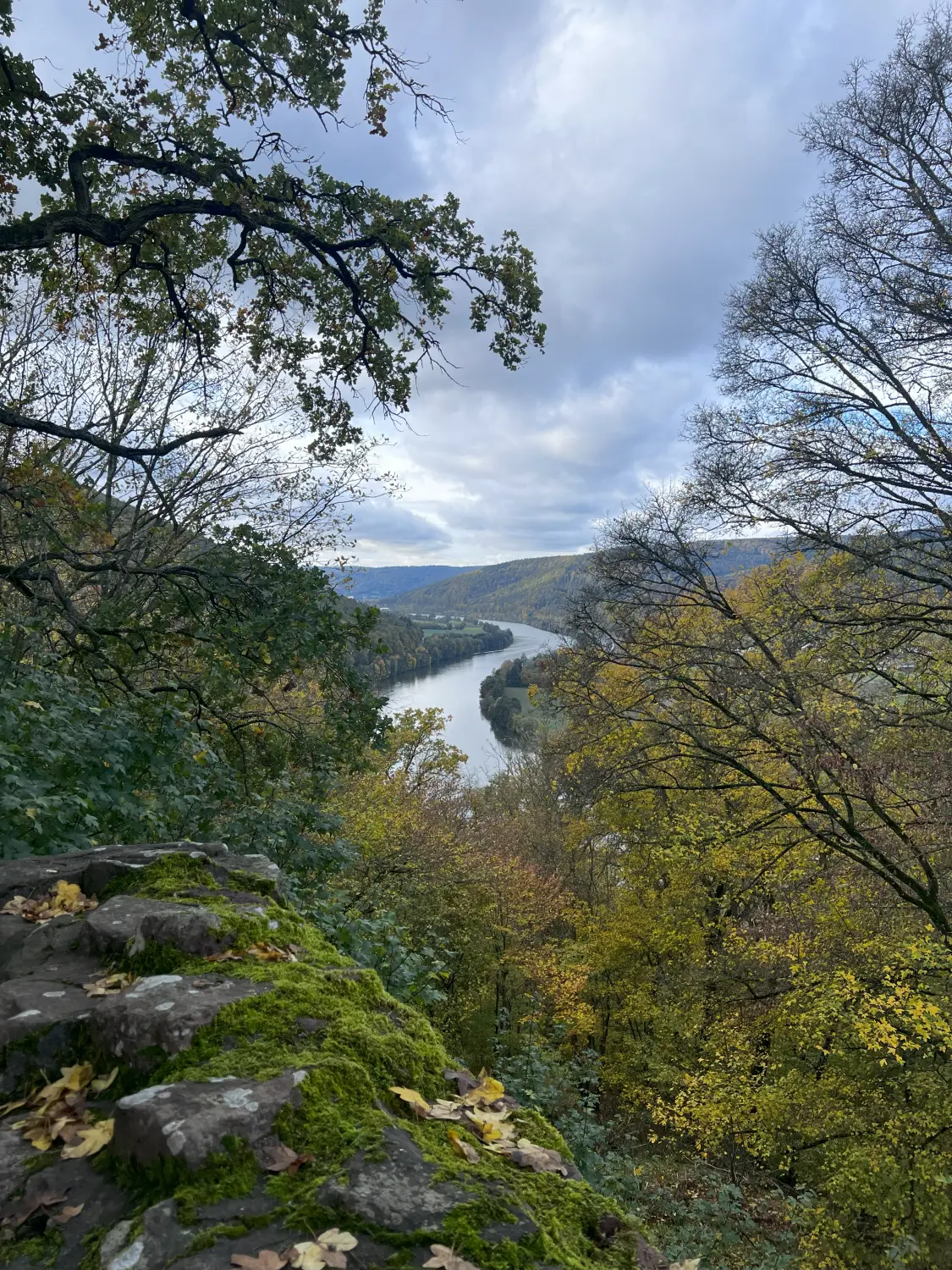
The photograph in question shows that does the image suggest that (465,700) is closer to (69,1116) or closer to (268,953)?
(268,953)

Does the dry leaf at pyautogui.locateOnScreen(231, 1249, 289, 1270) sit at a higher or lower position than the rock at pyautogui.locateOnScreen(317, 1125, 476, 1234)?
higher

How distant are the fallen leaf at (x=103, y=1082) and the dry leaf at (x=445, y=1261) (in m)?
1.02

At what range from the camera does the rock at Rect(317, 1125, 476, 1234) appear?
1.37m

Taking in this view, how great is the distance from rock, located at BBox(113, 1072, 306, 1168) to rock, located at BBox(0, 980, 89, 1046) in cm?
59

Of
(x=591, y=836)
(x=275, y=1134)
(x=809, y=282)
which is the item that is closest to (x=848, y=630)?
(x=809, y=282)

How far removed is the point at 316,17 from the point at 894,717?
9735 mm

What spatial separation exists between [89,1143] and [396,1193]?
0.74 meters

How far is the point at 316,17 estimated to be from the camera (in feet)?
16.3

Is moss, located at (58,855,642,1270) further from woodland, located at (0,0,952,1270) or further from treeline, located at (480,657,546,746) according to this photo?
treeline, located at (480,657,546,746)

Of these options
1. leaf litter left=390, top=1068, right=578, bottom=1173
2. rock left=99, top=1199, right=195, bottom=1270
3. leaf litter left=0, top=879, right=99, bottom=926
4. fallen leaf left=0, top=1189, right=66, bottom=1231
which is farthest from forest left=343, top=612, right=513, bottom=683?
rock left=99, top=1199, right=195, bottom=1270

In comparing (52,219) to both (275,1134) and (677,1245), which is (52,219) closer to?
(275,1134)

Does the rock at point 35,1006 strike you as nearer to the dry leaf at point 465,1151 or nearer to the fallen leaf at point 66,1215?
the fallen leaf at point 66,1215

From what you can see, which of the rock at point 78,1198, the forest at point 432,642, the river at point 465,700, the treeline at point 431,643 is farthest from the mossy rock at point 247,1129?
the forest at point 432,642

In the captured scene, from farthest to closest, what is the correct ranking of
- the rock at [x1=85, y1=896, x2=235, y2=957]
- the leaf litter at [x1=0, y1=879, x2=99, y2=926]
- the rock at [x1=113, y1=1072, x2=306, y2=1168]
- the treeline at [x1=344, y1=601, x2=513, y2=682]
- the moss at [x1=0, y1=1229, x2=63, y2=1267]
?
the treeline at [x1=344, y1=601, x2=513, y2=682]
the leaf litter at [x1=0, y1=879, x2=99, y2=926]
the rock at [x1=85, y1=896, x2=235, y2=957]
the rock at [x1=113, y1=1072, x2=306, y2=1168]
the moss at [x1=0, y1=1229, x2=63, y2=1267]
